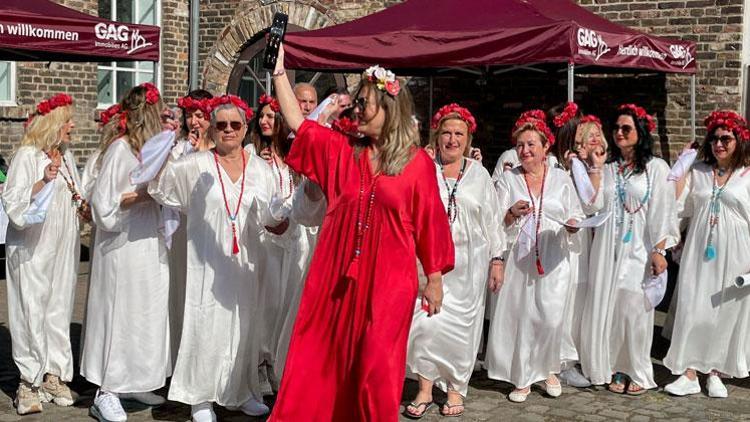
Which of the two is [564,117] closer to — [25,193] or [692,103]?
[25,193]

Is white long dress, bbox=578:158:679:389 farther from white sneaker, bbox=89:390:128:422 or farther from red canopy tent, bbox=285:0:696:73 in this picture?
white sneaker, bbox=89:390:128:422

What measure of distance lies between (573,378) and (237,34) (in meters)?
9.89

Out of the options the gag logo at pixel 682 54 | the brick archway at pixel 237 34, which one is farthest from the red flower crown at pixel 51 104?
the brick archway at pixel 237 34

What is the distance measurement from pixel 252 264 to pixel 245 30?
10152 millimetres

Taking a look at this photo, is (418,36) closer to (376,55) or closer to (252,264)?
(376,55)

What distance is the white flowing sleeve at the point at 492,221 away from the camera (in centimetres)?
673

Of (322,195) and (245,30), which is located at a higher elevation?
(245,30)

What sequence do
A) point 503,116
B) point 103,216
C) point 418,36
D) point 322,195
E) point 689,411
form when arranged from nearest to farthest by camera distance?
point 322,195
point 103,216
point 689,411
point 418,36
point 503,116

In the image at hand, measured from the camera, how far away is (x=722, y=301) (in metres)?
7.21

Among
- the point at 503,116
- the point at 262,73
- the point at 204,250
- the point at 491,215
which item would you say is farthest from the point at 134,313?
the point at 262,73

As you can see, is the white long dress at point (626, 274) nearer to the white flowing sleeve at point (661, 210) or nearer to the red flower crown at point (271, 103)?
the white flowing sleeve at point (661, 210)

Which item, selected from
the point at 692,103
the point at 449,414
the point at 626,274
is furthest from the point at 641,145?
the point at 692,103

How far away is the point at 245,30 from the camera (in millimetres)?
15812

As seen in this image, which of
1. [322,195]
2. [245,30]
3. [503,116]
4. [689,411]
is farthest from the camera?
[245,30]
